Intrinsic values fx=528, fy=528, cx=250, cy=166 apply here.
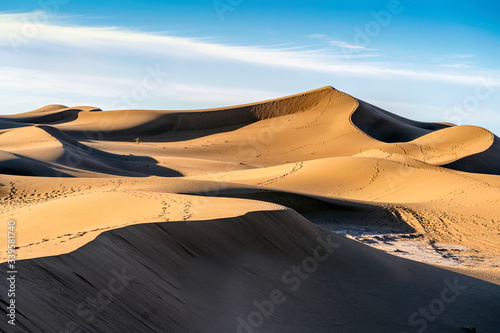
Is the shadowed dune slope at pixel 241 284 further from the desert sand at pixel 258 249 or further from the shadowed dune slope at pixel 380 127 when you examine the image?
the shadowed dune slope at pixel 380 127

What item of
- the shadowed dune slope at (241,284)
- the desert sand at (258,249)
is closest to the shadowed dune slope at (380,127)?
the desert sand at (258,249)

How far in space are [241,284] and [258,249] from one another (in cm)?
124

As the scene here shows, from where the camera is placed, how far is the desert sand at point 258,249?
543 centimetres

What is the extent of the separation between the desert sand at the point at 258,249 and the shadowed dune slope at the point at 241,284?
22 mm

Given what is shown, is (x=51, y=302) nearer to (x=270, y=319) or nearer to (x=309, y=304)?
(x=270, y=319)

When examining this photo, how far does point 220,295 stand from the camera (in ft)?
22.7

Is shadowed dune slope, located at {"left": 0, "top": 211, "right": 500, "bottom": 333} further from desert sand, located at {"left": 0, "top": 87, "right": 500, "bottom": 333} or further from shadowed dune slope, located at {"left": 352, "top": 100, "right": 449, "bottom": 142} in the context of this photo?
shadowed dune slope, located at {"left": 352, "top": 100, "right": 449, "bottom": 142}

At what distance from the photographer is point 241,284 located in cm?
752

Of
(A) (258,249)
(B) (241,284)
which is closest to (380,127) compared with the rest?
(A) (258,249)

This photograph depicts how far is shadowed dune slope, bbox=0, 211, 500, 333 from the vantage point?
195 inches

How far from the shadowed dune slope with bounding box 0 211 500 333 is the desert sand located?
0.02 metres

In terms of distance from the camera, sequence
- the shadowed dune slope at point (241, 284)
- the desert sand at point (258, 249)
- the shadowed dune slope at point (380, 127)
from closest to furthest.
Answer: the shadowed dune slope at point (241, 284)
the desert sand at point (258, 249)
the shadowed dune slope at point (380, 127)

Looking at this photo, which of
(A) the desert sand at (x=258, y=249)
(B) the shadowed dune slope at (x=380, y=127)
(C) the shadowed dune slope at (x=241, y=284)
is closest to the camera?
(C) the shadowed dune slope at (x=241, y=284)

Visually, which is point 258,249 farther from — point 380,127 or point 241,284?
point 380,127
